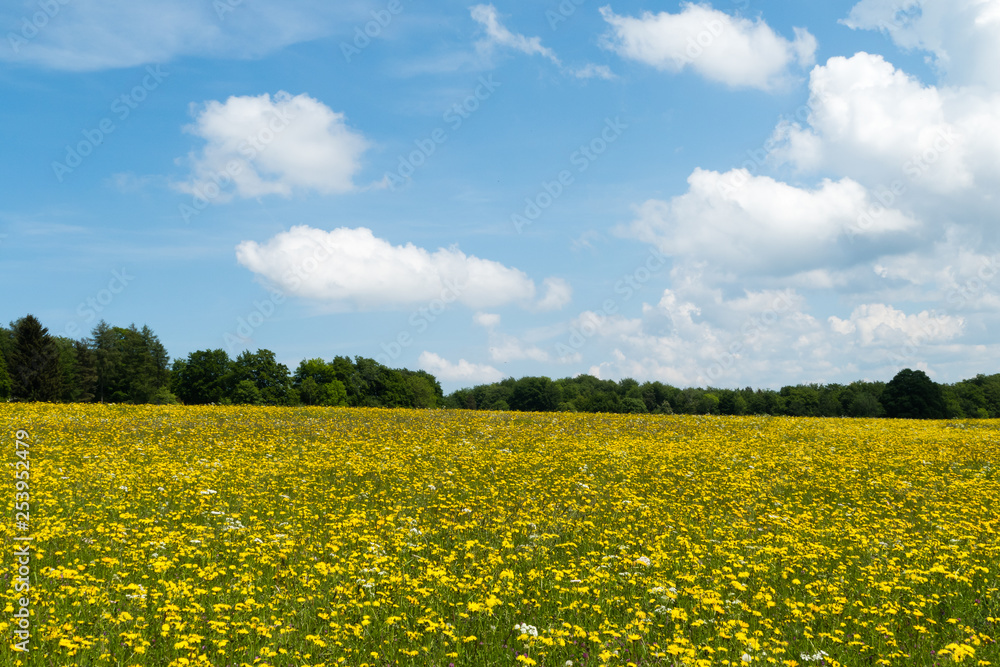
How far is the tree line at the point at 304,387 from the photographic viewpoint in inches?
3179

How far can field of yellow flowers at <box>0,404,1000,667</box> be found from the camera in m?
7.11

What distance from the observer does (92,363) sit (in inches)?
4134

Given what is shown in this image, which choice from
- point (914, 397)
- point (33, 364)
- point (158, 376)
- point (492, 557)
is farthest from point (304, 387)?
point (492, 557)

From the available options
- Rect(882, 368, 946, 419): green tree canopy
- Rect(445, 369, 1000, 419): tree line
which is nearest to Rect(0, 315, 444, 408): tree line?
Rect(445, 369, 1000, 419): tree line

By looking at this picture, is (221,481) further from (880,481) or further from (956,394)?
(956,394)

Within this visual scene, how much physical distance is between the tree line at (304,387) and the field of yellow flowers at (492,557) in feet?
187

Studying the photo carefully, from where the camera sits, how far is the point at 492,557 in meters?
9.40

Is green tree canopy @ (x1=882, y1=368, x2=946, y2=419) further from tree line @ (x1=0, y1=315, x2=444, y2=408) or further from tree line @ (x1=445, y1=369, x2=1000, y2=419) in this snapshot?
tree line @ (x1=0, y1=315, x2=444, y2=408)

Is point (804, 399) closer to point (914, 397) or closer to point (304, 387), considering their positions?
point (914, 397)

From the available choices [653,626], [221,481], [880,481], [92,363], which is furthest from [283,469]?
[92,363]

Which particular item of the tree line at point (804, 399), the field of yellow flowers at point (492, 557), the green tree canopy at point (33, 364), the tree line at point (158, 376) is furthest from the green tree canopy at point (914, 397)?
the green tree canopy at point (33, 364)

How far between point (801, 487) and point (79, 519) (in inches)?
693

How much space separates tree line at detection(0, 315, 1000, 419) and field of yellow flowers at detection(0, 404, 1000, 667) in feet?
187

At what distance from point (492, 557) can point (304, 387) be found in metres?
99.1
